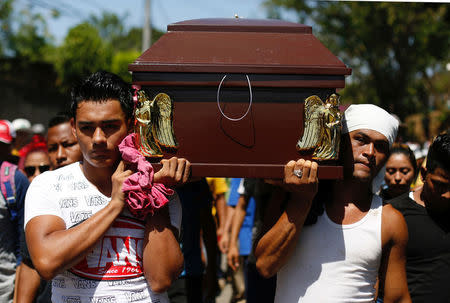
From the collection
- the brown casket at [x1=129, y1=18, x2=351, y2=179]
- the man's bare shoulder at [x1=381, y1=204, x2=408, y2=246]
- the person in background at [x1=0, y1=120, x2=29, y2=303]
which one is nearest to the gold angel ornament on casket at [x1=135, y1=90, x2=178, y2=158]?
the brown casket at [x1=129, y1=18, x2=351, y2=179]

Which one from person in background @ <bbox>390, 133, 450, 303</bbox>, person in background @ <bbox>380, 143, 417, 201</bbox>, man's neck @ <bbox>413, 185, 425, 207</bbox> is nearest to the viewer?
person in background @ <bbox>390, 133, 450, 303</bbox>

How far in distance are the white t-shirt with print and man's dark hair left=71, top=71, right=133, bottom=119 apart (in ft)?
1.15

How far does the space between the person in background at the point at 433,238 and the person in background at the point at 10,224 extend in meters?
2.35

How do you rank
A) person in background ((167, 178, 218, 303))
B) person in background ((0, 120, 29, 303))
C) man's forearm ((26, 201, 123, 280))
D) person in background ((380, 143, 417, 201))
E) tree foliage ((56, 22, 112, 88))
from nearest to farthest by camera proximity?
1. man's forearm ((26, 201, 123, 280))
2. person in background ((0, 120, 29, 303))
3. person in background ((167, 178, 218, 303))
4. person in background ((380, 143, 417, 201))
5. tree foliage ((56, 22, 112, 88))

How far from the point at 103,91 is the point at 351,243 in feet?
4.24

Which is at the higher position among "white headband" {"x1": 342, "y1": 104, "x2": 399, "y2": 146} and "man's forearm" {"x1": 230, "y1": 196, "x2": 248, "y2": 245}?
"white headband" {"x1": 342, "y1": 104, "x2": 399, "y2": 146}

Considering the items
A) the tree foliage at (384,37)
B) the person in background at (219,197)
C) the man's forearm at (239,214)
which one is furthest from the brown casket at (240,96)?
the tree foliage at (384,37)

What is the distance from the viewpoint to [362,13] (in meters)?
15.2

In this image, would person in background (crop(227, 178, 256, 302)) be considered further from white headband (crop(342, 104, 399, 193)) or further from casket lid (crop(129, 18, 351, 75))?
casket lid (crop(129, 18, 351, 75))

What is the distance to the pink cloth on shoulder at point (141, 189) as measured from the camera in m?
1.86

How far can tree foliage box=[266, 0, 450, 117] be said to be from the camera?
48.6 ft

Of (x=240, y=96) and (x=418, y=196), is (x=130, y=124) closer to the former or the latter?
(x=240, y=96)

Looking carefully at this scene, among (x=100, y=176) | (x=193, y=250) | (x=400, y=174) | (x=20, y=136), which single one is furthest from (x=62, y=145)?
(x=20, y=136)

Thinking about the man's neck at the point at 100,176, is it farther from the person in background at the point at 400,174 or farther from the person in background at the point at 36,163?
the person in background at the point at 400,174
